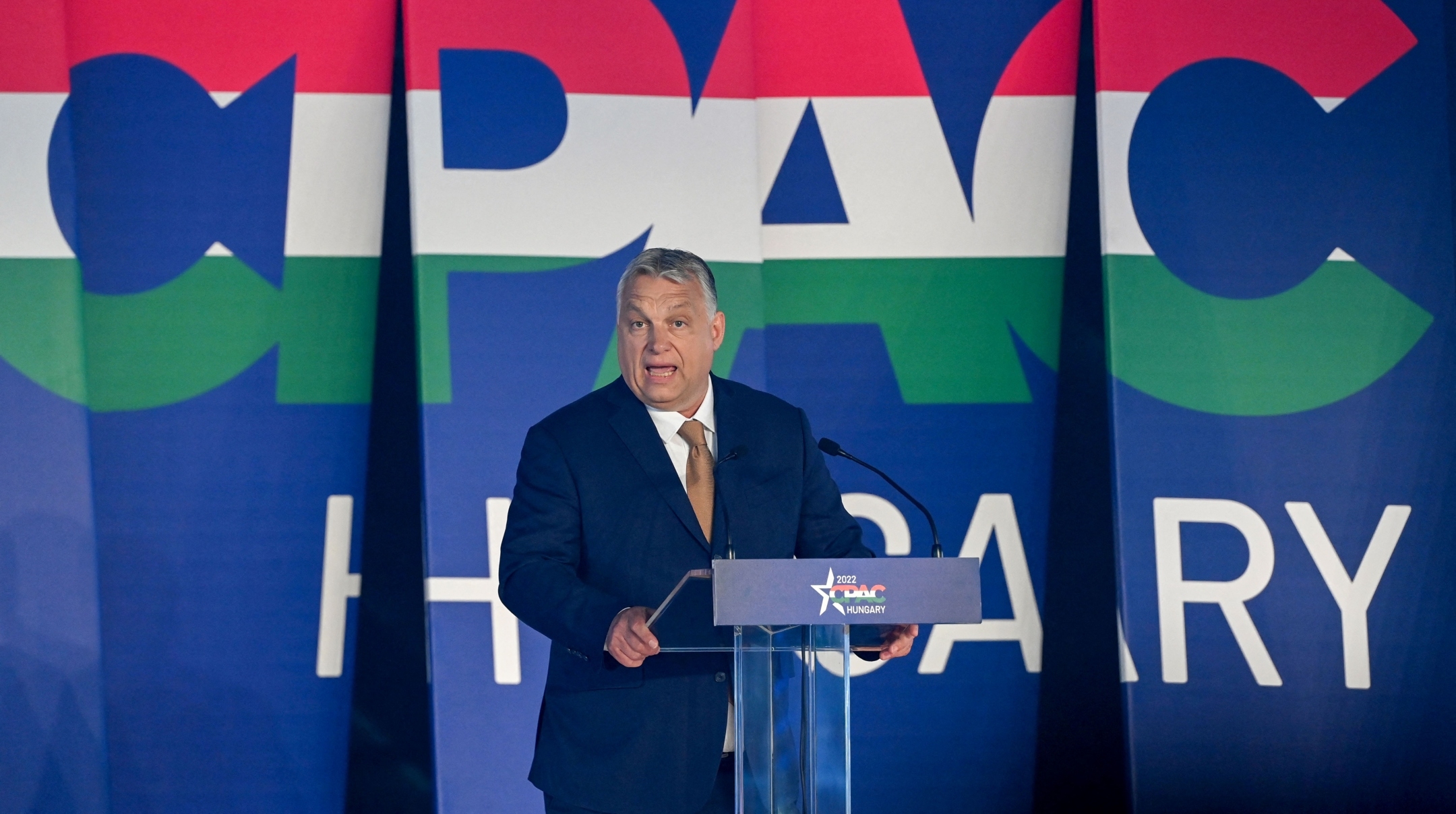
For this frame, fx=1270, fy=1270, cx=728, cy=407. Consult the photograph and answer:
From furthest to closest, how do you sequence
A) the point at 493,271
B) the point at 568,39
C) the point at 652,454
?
the point at 568,39
the point at 493,271
the point at 652,454

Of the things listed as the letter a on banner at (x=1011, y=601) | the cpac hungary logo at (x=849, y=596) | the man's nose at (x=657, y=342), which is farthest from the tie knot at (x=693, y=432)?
the letter a on banner at (x=1011, y=601)

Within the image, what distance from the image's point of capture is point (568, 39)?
406 centimetres

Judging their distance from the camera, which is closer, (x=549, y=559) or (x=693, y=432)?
(x=549, y=559)

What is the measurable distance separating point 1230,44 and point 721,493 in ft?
9.29

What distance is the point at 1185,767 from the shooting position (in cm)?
394

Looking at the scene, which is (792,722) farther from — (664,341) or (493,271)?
(493,271)

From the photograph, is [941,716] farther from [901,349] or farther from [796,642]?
[796,642]

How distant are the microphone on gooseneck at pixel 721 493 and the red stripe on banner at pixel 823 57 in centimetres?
225

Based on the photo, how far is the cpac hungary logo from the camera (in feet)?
5.99

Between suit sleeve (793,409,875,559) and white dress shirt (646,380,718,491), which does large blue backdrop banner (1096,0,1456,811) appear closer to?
suit sleeve (793,409,875,559)

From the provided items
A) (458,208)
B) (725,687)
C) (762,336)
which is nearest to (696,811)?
(725,687)

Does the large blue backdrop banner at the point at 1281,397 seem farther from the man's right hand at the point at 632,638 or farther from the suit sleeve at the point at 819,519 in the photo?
the man's right hand at the point at 632,638

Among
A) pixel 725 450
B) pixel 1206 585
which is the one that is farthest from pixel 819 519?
pixel 1206 585

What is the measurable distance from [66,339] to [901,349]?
263 centimetres
